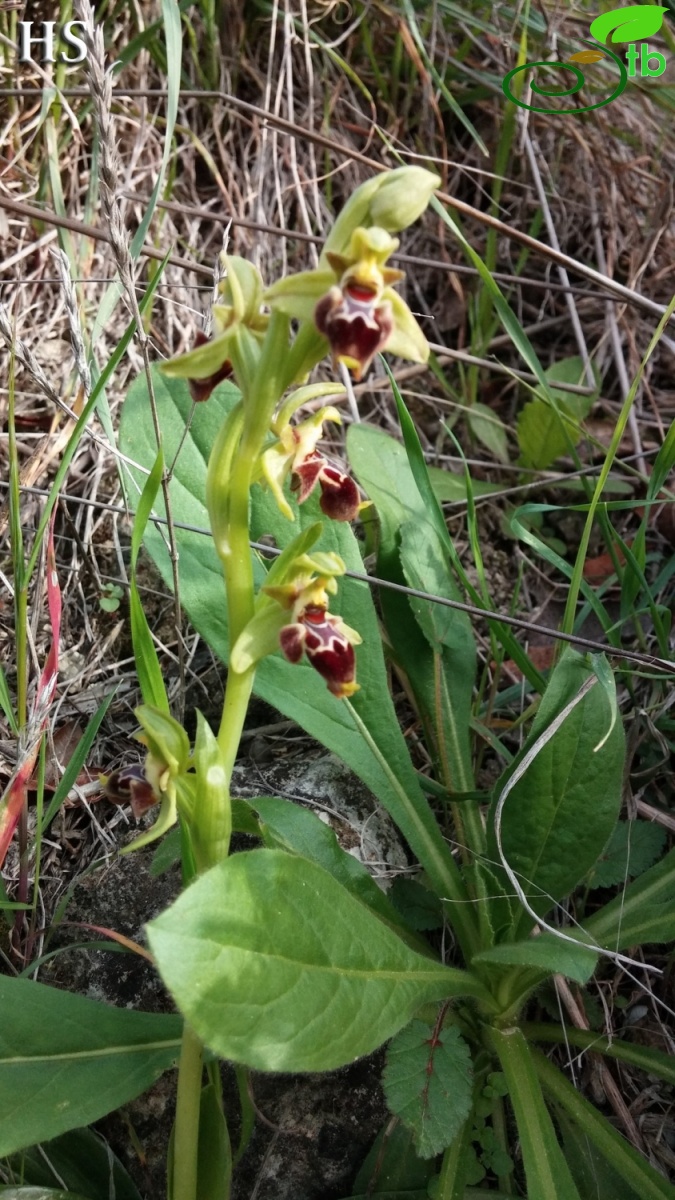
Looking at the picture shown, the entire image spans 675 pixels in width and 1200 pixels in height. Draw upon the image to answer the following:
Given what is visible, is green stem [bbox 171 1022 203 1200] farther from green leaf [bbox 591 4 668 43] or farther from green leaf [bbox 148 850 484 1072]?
green leaf [bbox 591 4 668 43]

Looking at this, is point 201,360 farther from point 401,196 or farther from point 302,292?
point 401,196

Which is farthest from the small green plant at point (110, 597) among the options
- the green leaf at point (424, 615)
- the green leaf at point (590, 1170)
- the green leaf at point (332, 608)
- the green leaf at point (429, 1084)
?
the green leaf at point (590, 1170)

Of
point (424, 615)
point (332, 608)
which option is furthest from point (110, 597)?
point (424, 615)

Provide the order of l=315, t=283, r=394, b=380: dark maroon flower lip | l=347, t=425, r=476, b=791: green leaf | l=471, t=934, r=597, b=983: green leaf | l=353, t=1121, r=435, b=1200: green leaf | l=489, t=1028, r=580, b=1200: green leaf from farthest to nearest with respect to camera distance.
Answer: l=347, t=425, r=476, b=791: green leaf
l=353, t=1121, r=435, b=1200: green leaf
l=489, t=1028, r=580, b=1200: green leaf
l=471, t=934, r=597, b=983: green leaf
l=315, t=283, r=394, b=380: dark maroon flower lip

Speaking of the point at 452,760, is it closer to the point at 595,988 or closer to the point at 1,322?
the point at 595,988

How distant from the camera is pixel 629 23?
11.6 feet

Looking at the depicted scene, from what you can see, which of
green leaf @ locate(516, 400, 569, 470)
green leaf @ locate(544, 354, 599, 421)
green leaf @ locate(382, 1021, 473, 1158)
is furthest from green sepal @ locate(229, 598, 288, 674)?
green leaf @ locate(544, 354, 599, 421)

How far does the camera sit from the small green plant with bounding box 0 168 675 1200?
1.68 m

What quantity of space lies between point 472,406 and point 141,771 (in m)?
2.25

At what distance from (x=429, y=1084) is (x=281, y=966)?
22.0 inches

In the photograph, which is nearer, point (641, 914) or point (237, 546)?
point (237, 546)

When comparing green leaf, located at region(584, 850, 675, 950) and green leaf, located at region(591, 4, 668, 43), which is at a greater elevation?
green leaf, located at region(591, 4, 668, 43)

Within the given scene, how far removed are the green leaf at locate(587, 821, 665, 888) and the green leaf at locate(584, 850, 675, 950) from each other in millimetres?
62

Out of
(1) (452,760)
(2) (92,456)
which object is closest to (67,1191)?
(1) (452,760)
